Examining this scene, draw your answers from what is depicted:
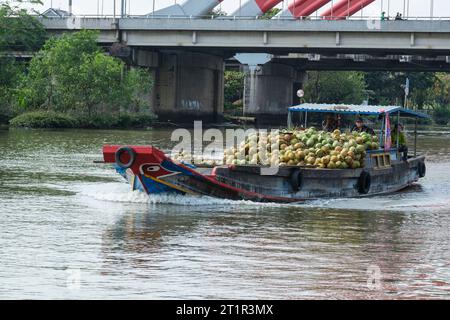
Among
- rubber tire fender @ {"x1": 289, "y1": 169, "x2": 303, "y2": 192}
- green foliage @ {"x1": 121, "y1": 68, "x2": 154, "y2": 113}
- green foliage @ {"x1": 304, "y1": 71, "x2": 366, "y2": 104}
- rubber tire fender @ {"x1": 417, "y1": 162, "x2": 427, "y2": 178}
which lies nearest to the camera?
rubber tire fender @ {"x1": 289, "y1": 169, "x2": 303, "y2": 192}

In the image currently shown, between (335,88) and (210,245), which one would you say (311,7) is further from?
(210,245)

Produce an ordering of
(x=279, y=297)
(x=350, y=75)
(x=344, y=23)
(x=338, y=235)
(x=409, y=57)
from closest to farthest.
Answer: (x=279, y=297) < (x=338, y=235) < (x=344, y=23) < (x=409, y=57) < (x=350, y=75)

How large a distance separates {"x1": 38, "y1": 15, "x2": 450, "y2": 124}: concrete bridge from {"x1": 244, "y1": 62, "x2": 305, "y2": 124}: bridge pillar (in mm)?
88

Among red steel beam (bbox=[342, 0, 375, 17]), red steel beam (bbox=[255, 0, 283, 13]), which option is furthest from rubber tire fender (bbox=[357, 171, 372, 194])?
red steel beam (bbox=[342, 0, 375, 17])

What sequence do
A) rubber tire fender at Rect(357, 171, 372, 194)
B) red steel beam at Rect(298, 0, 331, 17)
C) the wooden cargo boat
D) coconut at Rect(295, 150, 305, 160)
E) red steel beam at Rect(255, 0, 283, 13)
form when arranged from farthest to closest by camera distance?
1. red steel beam at Rect(298, 0, 331, 17)
2. red steel beam at Rect(255, 0, 283, 13)
3. rubber tire fender at Rect(357, 171, 372, 194)
4. coconut at Rect(295, 150, 305, 160)
5. the wooden cargo boat

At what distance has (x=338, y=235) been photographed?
18.7 meters

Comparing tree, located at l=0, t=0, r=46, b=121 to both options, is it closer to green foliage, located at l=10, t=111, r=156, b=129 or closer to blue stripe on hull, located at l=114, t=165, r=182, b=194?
green foliage, located at l=10, t=111, r=156, b=129

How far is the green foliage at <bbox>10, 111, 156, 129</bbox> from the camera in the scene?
6259 centimetres

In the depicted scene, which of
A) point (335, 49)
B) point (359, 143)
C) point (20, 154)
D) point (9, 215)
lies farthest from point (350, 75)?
point (9, 215)

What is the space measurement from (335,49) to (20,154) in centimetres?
3684

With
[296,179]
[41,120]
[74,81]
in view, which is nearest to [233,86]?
[74,81]

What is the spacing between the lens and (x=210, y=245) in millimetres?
16953

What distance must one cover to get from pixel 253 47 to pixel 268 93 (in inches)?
867
